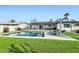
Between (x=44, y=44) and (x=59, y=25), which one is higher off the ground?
(x=59, y=25)

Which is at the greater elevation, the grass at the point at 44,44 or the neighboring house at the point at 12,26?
the neighboring house at the point at 12,26

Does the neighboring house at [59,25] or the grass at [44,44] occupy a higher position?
the neighboring house at [59,25]

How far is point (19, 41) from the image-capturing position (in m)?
3.63

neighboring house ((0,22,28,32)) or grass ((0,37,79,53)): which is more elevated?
neighboring house ((0,22,28,32))

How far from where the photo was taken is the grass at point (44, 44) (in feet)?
11.8

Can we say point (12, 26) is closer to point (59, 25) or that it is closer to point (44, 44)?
point (44, 44)

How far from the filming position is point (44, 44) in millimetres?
3625

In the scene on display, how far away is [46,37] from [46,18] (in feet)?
0.98

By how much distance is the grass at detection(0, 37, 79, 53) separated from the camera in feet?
11.8

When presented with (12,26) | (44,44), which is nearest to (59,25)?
(44,44)
